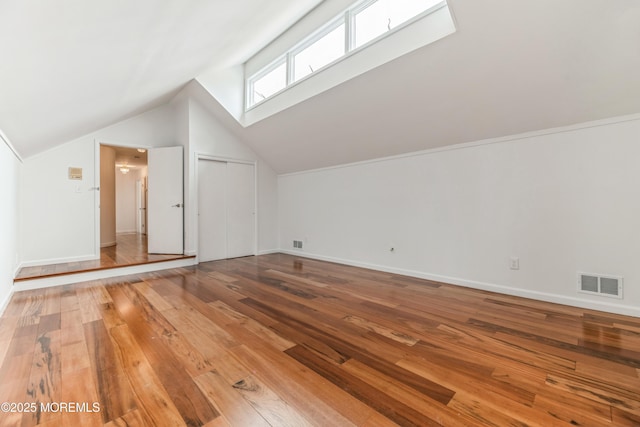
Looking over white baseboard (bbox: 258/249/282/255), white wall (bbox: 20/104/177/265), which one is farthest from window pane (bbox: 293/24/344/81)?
white baseboard (bbox: 258/249/282/255)

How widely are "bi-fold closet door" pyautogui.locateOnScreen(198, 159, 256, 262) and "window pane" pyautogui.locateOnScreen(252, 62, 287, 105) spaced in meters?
1.37

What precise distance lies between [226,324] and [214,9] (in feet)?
8.24

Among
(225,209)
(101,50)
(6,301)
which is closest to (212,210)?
(225,209)

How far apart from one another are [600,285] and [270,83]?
15.7 ft

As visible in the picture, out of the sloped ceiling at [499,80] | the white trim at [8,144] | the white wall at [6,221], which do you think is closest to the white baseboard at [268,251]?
the sloped ceiling at [499,80]

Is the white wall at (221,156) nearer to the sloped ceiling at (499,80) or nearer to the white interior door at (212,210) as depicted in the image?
the white interior door at (212,210)

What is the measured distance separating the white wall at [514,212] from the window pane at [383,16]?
1.54 meters

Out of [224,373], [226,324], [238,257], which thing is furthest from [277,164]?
[224,373]

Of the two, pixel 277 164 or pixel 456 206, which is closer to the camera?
pixel 456 206

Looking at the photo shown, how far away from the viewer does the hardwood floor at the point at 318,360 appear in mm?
1248

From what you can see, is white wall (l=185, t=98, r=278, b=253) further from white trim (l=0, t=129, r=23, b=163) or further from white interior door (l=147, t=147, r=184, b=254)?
white trim (l=0, t=129, r=23, b=163)

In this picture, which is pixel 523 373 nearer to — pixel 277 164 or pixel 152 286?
pixel 152 286

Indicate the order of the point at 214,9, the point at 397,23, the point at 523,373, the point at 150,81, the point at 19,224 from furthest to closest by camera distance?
1. the point at 19,224
2. the point at 150,81
3. the point at 397,23
4. the point at 214,9
5. the point at 523,373

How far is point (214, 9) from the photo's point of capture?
2.13 m
